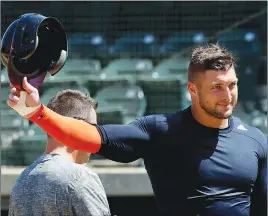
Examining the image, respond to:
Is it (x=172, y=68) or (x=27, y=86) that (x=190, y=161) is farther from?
(x=172, y=68)

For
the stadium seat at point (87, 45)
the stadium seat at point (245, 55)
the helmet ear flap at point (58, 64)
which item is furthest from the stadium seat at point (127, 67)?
the helmet ear flap at point (58, 64)

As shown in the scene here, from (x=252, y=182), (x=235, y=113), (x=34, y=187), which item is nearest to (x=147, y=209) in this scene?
(x=235, y=113)

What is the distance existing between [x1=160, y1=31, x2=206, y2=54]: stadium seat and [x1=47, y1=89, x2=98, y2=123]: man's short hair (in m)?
4.97

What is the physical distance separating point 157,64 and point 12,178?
9.52 ft

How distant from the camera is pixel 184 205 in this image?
2.66m

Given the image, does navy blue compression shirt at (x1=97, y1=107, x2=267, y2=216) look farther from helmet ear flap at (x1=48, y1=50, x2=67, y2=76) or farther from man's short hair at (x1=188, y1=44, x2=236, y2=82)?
helmet ear flap at (x1=48, y1=50, x2=67, y2=76)

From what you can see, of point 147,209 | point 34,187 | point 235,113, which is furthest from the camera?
point 235,113

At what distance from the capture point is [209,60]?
2711 millimetres

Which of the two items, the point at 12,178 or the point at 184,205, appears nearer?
the point at 184,205

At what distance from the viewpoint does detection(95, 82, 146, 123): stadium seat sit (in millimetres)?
6598

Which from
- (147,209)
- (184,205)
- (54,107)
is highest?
(54,107)

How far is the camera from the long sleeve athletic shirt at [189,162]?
2658 mm

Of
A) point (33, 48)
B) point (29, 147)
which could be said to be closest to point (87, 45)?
point (29, 147)

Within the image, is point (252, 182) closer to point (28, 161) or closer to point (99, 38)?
point (28, 161)
